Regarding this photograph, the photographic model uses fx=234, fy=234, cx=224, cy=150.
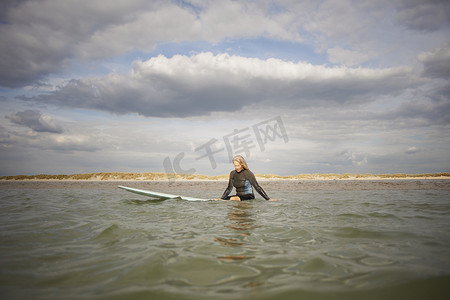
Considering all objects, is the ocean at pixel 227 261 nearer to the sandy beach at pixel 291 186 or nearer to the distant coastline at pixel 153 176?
the sandy beach at pixel 291 186

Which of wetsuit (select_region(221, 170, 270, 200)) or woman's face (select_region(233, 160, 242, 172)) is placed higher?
woman's face (select_region(233, 160, 242, 172))

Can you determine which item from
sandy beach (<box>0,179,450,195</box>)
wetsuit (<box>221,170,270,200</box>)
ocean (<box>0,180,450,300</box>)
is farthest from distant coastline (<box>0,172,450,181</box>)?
ocean (<box>0,180,450,300</box>)

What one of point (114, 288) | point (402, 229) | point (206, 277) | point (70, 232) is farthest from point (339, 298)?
point (70, 232)

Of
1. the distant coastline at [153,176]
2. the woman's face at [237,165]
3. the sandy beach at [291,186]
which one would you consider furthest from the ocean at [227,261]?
the distant coastline at [153,176]

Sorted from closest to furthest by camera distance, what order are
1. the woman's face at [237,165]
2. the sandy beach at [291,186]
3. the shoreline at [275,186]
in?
1. the woman's face at [237,165]
2. the shoreline at [275,186]
3. the sandy beach at [291,186]

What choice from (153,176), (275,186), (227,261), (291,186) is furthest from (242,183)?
(153,176)

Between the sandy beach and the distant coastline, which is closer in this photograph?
the sandy beach

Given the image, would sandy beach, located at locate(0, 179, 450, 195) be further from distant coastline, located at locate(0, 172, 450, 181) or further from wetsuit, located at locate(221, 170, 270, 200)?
distant coastline, located at locate(0, 172, 450, 181)

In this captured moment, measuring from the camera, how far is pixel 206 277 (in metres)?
2.41

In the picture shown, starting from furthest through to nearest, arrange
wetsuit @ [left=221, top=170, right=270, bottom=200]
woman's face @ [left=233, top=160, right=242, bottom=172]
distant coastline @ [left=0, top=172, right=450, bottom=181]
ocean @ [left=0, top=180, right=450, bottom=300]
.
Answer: distant coastline @ [left=0, top=172, right=450, bottom=181] → wetsuit @ [left=221, top=170, right=270, bottom=200] → woman's face @ [left=233, top=160, right=242, bottom=172] → ocean @ [left=0, top=180, right=450, bottom=300]

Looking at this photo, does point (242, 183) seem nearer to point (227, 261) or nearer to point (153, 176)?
point (227, 261)

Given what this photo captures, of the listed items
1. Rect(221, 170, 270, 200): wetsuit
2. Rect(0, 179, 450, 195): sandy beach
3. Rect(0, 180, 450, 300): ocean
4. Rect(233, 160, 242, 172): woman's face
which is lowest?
Rect(0, 179, 450, 195): sandy beach

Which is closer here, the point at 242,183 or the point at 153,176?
the point at 242,183

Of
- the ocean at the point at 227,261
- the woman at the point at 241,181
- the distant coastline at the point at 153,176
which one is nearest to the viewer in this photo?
the ocean at the point at 227,261
